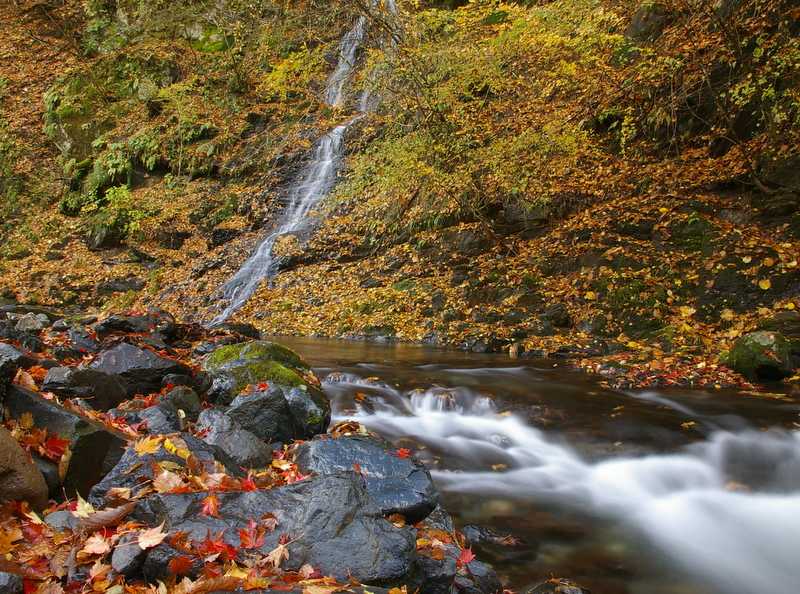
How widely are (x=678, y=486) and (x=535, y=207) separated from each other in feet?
25.2

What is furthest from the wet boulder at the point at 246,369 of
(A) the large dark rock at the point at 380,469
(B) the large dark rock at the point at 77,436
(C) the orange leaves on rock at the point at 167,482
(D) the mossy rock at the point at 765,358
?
(D) the mossy rock at the point at 765,358

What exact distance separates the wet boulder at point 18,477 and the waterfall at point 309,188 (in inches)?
443

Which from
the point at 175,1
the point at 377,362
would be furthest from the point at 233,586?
the point at 175,1

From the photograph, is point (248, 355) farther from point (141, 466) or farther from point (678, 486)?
point (678, 486)

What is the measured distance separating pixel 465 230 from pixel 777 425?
8016mm

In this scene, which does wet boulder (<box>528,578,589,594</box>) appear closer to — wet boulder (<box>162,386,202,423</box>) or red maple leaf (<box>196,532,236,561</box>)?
red maple leaf (<box>196,532,236,561</box>)

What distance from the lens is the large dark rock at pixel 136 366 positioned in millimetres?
4668

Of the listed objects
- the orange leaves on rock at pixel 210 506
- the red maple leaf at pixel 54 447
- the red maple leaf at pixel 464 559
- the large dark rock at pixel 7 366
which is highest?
the large dark rock at pixel 7 366

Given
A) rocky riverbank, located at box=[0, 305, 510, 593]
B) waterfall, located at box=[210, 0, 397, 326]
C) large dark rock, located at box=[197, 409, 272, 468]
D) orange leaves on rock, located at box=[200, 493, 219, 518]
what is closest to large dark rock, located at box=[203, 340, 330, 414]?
rocky riverbank, located at box=[0, 305, 510, 593]

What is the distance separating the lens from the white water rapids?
4.00 m

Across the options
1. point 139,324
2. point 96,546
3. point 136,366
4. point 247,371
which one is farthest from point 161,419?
point 139,324

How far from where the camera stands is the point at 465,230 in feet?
41.1

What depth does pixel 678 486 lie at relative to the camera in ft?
15.9

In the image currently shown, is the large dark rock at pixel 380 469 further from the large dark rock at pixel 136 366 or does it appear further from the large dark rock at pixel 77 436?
the large dark rock at pixel 136 366
